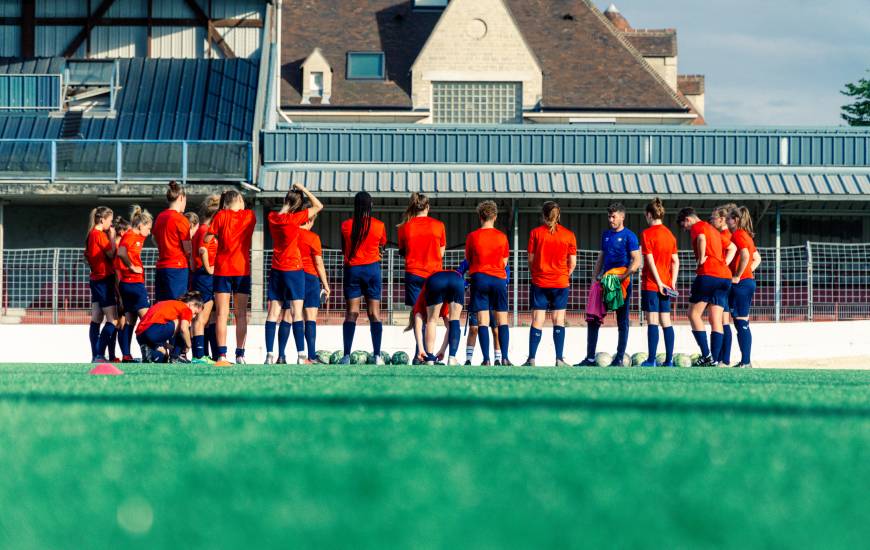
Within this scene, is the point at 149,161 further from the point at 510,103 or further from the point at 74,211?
the point at 510,103

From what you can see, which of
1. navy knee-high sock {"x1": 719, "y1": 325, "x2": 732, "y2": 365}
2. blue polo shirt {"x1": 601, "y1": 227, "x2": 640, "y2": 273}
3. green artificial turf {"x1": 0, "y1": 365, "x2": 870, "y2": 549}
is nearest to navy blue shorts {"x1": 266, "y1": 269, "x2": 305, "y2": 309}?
blue polo shirt {"x1": 601, "y1": 227, "x2": 640, "y2": 273}

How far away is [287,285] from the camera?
11453mm

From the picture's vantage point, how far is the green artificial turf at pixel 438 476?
2.44m

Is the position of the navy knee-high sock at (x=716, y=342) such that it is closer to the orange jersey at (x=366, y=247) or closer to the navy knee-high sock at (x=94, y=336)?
the orange jersey at (x=366, y=247)

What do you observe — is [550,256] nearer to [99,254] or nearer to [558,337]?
[558,337]

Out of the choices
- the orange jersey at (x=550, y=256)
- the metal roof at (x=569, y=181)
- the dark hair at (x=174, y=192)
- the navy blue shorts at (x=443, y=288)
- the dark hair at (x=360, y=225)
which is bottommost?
the navy blue shorts at (x=443, y=288)

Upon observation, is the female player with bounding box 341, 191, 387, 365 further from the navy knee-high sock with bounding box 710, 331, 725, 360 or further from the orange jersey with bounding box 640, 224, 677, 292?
the navy knee-high sock with bounding box 710, 331, 725, 360

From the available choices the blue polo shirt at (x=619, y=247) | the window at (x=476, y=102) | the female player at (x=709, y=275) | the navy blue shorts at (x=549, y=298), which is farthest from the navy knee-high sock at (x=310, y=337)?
the window at (x=476, y=102)

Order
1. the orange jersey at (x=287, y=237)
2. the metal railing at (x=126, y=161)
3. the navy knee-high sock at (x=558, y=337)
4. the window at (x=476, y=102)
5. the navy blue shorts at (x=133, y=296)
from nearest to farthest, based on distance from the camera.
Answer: the orange jersey at (x=287, y=237)
the navy blue shorts at (x=133, y=296)
the navy knee-high sock at (x=558, y=337)
the metal railing at (x=126, y=161)
the window at (x=476, y=102)

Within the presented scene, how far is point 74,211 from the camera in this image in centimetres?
2644

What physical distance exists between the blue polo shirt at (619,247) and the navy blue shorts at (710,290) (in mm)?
757

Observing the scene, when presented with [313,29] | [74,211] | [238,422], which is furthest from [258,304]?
[313,29]

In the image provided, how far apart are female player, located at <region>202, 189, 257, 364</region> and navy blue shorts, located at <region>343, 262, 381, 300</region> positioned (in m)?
1.02

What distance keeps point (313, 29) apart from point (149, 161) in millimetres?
21198
